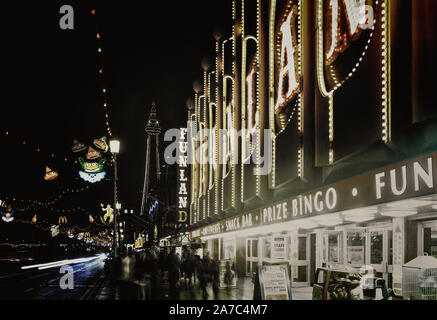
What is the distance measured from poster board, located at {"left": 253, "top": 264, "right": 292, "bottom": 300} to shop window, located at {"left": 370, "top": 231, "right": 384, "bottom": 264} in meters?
3.94

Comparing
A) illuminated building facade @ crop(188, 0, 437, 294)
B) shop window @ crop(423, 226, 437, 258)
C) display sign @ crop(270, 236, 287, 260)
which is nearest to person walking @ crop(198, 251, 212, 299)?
illuminated building facade @ crop(188, 0, 437, 294)

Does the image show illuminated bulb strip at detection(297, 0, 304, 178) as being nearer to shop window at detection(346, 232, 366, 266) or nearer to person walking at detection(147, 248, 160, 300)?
shop window at detection(346, 232, 366, 266)

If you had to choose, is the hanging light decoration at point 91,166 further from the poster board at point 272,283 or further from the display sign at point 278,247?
the poster board at point 272,283

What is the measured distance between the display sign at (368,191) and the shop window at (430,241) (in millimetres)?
2330

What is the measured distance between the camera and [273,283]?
993 cm

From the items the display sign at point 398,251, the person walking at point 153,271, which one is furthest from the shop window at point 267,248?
the display sign at point 398,251

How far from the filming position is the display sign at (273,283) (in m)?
9.83

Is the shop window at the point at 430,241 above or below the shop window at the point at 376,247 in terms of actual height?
above

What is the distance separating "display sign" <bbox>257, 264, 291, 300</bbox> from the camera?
983 cm

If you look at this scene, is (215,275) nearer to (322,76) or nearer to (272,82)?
(272,82)

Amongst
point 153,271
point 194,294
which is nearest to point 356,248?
point 194,294
